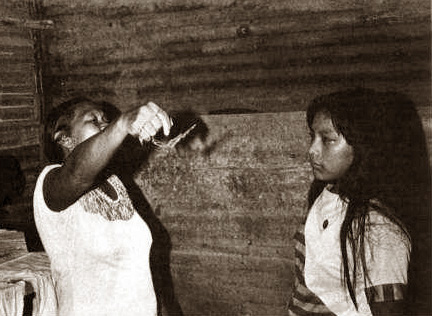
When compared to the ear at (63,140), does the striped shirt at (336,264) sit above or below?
below

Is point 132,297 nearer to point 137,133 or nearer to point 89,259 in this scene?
point 89,259

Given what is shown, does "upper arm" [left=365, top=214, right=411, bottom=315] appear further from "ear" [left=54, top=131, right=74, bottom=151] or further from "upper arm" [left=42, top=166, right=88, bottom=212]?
"ear" [left=54, top=131, right=74, bottom=151]

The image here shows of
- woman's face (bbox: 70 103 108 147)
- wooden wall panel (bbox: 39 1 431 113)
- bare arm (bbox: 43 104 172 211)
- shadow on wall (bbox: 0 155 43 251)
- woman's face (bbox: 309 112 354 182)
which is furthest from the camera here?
shadow on wall (bbox: 0 155 43 251)

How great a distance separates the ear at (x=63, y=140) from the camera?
2.67 meters

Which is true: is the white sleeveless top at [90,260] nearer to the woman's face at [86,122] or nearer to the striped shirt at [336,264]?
the woman's face at [86,122]

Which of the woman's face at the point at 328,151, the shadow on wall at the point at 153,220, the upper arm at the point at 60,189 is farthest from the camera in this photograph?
the shadow on wall at the point at 153,220

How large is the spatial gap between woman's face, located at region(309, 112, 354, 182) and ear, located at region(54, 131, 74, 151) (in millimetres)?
1423

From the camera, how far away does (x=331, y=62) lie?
3342 mm

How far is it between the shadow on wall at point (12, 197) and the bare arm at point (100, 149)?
1.89 meters

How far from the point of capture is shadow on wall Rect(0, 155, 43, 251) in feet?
12.6

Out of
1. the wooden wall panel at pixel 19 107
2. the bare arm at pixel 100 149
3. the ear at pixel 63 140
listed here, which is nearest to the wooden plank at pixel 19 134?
the wooden wall panel at pixel 19 107

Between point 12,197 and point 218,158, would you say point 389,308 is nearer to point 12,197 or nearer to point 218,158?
point 218,158

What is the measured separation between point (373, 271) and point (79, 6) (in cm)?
331

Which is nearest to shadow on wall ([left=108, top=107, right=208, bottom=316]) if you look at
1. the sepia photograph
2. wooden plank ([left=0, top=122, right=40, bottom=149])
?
the sepia photograph
